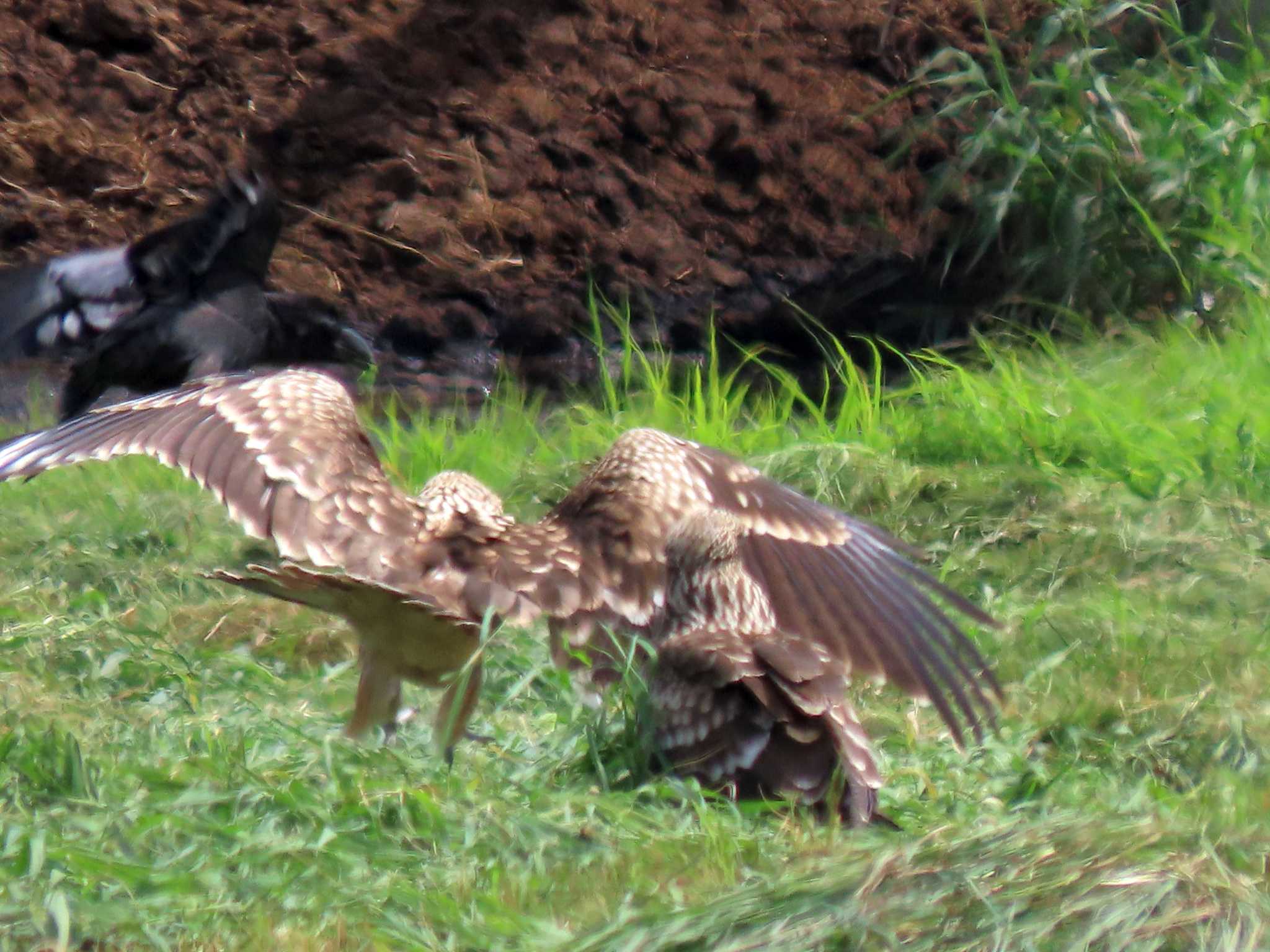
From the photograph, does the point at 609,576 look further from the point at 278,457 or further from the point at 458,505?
the point at 278,457

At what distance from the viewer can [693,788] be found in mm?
2918

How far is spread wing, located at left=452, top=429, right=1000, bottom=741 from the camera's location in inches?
127

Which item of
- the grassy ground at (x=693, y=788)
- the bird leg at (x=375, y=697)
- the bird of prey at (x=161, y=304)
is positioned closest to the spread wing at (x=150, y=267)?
the bird of prey at (x=161, y=304)

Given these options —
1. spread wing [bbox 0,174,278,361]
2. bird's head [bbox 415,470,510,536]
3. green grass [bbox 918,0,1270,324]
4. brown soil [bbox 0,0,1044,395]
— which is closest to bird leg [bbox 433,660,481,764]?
bird's head [bbox 415,470,510,536]

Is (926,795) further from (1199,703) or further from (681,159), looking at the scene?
(681,159)

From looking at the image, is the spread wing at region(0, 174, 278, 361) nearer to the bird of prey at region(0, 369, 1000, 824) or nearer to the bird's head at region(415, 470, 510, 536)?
the bird of prey at region(0, 369, 1000, 824)

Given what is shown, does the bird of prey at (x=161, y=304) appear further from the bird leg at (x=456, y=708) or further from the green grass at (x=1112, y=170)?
the bird leg at (x=456, y=708)

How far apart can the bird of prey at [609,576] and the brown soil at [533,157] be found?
366 centimetres

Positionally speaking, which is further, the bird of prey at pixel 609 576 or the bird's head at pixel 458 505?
the bird's head at pixel 458 505

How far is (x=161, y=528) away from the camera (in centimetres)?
518

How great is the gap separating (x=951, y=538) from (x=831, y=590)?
56.0 inches

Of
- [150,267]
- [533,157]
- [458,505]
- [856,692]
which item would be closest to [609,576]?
[458,505]

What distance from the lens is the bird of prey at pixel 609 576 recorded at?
2975 millimetres

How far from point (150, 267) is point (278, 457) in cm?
384
